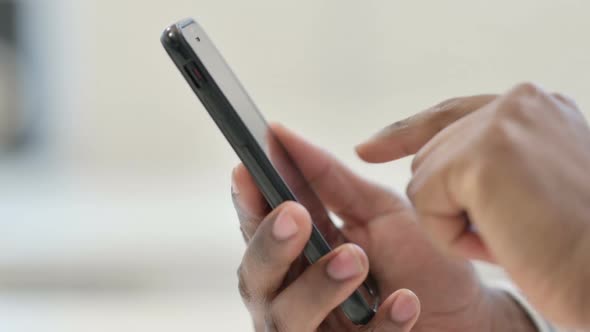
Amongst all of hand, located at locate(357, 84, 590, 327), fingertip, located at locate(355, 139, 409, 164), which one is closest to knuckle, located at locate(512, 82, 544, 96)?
hand, located at locate(357, 84, 590, 327)

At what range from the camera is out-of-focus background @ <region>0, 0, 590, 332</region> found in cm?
103

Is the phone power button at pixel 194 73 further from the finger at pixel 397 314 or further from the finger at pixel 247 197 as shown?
the finger at pixel 397 314

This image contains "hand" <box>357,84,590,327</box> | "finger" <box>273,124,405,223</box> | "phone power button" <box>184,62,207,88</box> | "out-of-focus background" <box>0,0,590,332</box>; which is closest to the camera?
"hand" <box>357,84,590,327</box>

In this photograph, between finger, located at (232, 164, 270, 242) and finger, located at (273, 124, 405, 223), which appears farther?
finger, located at (273, 124, 405, 223)

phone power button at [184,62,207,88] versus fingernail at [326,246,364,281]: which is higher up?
phone power button at [184,62,207,88]

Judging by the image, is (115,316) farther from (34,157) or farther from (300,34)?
(300,34)

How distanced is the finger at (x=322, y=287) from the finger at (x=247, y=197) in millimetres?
70

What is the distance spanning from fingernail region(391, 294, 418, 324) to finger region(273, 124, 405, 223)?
15cm

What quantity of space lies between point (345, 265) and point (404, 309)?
8cm

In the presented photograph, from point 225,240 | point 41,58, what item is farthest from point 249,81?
point 41,58

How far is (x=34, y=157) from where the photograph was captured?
132cm

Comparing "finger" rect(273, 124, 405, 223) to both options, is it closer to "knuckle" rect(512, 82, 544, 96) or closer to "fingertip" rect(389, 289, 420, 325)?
"fingertip" rect(389, 289, 420, 325)

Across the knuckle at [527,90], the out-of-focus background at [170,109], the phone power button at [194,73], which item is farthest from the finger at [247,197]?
the out-of-focus background at [170,109]

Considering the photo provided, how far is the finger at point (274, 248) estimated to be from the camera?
0.44m
